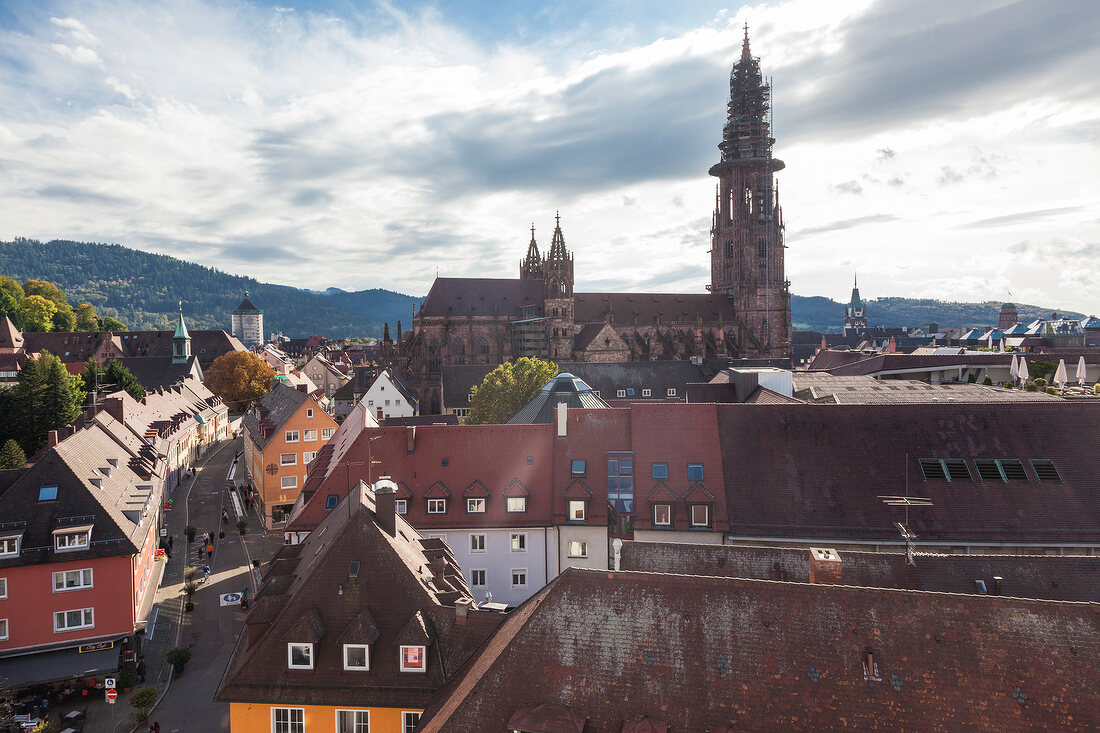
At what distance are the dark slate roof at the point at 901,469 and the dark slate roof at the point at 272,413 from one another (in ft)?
108

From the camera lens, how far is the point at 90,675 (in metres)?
26.6

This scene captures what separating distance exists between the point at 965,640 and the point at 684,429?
59.4ft

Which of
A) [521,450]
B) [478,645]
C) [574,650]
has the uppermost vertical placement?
[521,450]

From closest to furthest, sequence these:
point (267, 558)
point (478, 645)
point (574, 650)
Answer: point (574, 650) → point (478, 645) → point (267, 558)

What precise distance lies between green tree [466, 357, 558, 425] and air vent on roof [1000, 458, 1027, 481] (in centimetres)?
3276

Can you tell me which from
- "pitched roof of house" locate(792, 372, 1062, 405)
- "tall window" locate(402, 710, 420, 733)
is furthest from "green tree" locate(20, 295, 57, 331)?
"tall window" locate(402, 710, 420, 733)

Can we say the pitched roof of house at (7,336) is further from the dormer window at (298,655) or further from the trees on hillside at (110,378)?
the dormer window at (298,655)

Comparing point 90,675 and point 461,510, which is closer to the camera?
point 90,675

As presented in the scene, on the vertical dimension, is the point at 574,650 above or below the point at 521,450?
below

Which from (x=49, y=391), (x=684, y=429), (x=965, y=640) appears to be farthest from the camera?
(x=49, y=391)

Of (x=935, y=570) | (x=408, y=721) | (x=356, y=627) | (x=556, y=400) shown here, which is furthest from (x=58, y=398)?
(x=935, y=570)

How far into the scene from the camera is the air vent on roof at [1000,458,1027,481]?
86.4 feet

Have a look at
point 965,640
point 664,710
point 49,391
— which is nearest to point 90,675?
point 664,710

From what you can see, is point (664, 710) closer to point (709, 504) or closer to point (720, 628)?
point (720, 628)
